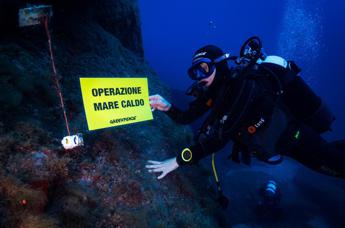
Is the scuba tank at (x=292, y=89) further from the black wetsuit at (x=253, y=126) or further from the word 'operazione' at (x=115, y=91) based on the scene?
the word 'operazione' at (x=115, y=91)

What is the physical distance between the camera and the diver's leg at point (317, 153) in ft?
14.5

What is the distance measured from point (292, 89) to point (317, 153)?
3.79 feet

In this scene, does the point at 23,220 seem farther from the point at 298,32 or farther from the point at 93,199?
the point at 298,32

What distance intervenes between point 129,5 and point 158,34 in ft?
355

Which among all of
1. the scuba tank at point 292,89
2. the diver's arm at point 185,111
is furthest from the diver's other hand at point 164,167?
the scuba tank at point 292,89

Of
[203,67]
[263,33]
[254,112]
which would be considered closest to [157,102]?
[203,67]

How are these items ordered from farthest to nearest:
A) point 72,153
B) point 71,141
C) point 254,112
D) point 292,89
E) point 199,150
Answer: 1. point 292,89
2. point 199,150
3. point 254,112
4. point 72,153
5. point 71,141

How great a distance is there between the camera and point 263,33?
69.8m

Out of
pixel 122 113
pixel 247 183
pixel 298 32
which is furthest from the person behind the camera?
pixel 298 32

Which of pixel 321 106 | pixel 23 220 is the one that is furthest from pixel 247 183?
pixel 23 220

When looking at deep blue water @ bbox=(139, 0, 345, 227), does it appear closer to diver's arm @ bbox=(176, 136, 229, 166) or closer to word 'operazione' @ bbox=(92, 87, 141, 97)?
diver's arm @ bbox=(176, 136, 229, 166)

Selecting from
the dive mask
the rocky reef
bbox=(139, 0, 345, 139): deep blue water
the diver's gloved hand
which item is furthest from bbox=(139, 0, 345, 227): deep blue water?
the diver's gloved hand

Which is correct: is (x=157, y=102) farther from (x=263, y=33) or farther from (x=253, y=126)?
(x=263, y=33)

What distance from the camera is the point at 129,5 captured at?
8305 millimetres
